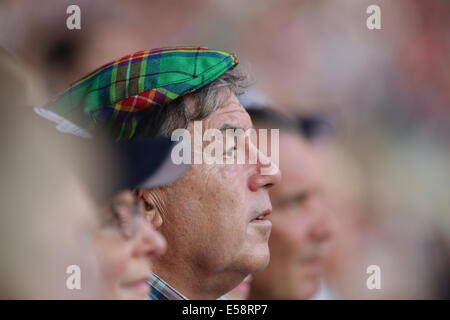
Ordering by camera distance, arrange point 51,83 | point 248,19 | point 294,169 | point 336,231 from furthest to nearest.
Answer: point 336,231 → point 248,19 → point 294,169 → point 51,83

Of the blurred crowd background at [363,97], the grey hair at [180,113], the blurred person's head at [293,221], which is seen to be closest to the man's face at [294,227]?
the blurred person's head at [293,221]

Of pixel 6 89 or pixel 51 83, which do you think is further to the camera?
pixel 51 83

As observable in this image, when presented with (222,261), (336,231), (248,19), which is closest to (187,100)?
(222,261)

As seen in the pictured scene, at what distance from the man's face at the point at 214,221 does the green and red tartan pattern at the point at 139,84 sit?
0.36 ft

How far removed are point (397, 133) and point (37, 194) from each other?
170cm

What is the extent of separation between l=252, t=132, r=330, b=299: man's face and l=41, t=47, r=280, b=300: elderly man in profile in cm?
55

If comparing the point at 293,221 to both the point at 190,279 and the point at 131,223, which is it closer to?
the point at 190,279

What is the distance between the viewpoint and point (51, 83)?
1.74 m

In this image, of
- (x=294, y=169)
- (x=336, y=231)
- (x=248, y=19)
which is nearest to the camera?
(x=294, y=169)

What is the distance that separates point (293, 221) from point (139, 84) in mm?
861

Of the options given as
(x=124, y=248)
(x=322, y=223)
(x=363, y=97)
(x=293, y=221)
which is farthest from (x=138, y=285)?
(x=363, y=97)

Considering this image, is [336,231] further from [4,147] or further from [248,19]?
[4,147]

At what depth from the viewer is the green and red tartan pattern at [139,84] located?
1.34 meters
